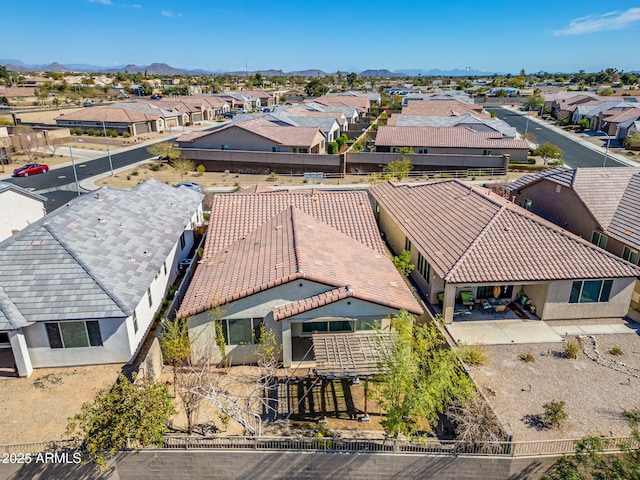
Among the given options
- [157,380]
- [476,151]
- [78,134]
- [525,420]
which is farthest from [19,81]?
[525,420]

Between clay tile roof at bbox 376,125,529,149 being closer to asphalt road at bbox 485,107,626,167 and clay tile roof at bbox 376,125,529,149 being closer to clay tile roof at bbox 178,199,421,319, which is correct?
asphalt road at bbox 485,107,626,167

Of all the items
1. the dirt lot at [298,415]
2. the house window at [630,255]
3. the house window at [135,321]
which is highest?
the house window at [630,255]

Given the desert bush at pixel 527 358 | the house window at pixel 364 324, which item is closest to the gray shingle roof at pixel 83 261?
the house window at pixel 364 324

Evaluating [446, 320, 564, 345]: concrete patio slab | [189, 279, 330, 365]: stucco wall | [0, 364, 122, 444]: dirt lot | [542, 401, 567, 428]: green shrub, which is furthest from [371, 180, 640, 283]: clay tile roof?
[0, 364, 122, 444]: dirt lot

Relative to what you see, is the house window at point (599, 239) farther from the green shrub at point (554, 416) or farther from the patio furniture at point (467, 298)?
the green shrub at point (554, 416)

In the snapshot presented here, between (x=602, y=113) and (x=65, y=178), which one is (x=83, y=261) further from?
(x=602, y=113)

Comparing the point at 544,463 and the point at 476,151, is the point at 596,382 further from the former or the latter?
the point at 476,151
